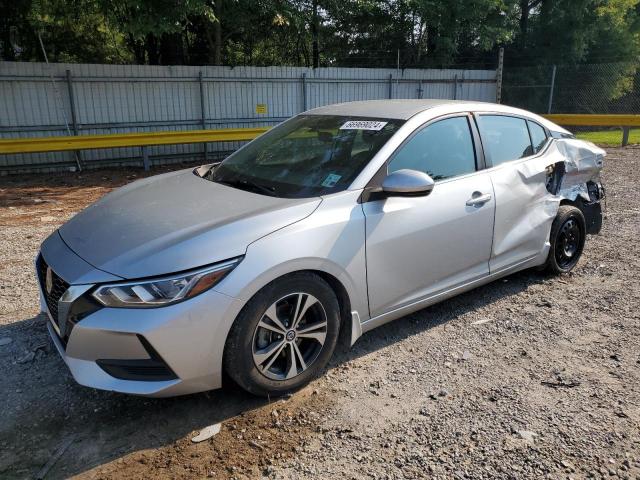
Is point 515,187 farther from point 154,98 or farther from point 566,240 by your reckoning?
point 154,98

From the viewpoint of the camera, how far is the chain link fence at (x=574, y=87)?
20.4 m

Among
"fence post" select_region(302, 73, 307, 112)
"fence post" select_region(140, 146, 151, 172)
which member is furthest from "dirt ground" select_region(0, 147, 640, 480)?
"fence post" select_region(302, 73, 307, 112)

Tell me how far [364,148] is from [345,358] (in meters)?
1.41

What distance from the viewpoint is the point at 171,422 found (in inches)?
117

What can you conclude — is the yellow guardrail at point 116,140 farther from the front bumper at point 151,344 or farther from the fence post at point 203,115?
the front bumper at point 151,344

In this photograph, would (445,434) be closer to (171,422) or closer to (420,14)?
(171,422)

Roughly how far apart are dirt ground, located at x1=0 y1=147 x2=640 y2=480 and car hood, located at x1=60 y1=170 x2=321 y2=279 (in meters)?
0.89

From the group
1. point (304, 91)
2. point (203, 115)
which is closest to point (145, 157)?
point (203, 115)

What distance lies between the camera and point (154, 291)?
106 inches

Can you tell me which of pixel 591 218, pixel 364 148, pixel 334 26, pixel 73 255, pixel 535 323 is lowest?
pixel 535 323

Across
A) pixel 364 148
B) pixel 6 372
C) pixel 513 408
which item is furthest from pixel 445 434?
pixel 6 372

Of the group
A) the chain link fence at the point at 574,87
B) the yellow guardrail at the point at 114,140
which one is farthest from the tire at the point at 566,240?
the chain link fence at the point at 574,87

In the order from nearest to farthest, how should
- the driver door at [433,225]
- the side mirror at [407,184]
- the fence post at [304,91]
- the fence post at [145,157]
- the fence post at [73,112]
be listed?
the side mirror at [407,184] → the driver door at [433,225] → the fence post at [73,112] → the fence post at [145,157] → the fence post at [304,91]

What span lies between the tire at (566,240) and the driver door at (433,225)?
42.4 inches
